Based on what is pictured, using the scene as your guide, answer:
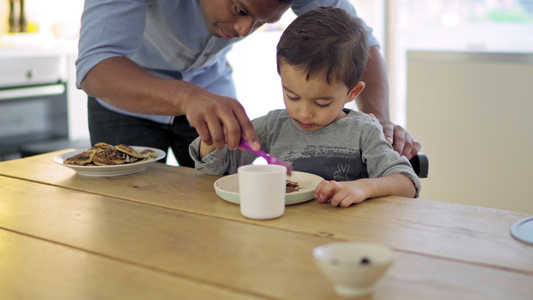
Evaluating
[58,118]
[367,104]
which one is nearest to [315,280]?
[367,104]

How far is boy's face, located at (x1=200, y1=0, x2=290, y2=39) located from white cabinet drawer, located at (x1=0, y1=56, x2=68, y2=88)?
2.41 metres

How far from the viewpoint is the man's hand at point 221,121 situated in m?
1.23

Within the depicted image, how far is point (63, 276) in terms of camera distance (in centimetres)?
86

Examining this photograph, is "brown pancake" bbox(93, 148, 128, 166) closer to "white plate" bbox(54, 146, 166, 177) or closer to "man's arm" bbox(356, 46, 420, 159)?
"white plate" bbox(54, 146, 166, 177)

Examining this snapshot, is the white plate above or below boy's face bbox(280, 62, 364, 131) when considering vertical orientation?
below

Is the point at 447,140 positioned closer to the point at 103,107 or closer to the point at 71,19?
the point at 103,107

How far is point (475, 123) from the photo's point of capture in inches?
114

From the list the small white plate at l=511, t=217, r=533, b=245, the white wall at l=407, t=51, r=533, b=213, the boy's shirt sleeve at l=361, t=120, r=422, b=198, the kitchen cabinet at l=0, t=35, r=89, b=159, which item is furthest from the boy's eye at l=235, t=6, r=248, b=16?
the kitchen cabinet at l=0, t=35, r=89, b=159

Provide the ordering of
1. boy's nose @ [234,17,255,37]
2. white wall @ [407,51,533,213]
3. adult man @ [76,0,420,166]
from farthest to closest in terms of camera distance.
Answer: white wall @ [407,51,533,213] → boy's nose @ [234,17,255,37] → adult man @ [76,0,420,166]

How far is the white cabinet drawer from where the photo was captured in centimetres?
358

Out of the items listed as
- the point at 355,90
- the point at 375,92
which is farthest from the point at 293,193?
the point at 375,92

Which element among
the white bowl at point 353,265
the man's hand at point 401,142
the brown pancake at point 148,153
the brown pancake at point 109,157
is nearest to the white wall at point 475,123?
the man's hand at point 401,142

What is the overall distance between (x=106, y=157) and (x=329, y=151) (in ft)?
1.84

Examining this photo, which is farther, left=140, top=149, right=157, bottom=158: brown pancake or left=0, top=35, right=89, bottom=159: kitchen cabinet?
left=0, top=35, right=89, bottom=159: kitchen cabinet
